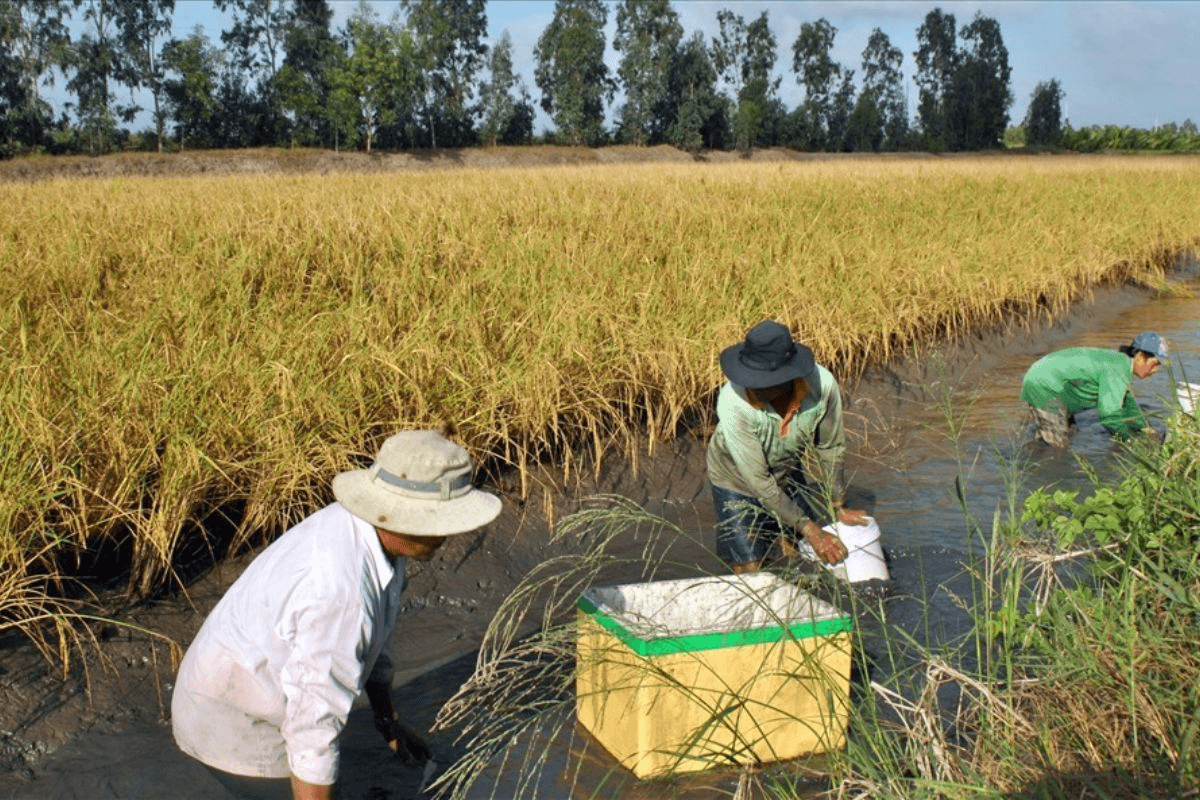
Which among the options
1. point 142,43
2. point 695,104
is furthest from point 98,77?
point 695,104

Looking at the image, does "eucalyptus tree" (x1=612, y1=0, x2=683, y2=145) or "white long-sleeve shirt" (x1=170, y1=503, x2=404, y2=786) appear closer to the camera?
"white long-sleeve shirt" (x1=170, y1=503, x2=404, y2=786)

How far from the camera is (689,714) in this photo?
2.98 m

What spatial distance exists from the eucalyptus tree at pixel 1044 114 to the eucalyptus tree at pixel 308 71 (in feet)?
140

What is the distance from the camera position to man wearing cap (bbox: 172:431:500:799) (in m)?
2.17

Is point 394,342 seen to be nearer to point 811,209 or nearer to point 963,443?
point 963,443

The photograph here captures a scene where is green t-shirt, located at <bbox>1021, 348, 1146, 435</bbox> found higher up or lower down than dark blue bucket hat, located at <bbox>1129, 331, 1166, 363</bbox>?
lower down

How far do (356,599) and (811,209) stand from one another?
8.90 m

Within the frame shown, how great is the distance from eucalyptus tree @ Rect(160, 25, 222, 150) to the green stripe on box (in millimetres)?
44902

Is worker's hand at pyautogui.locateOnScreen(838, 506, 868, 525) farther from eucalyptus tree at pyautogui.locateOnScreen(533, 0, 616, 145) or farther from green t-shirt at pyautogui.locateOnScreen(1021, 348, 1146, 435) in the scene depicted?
eucalyptus tree at pyautogui.locateOnScreen(533, 0, 616, 145)

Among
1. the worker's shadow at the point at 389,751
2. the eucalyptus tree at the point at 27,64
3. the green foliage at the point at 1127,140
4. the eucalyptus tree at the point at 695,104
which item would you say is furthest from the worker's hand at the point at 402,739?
the green foliage at the point at 1127,140

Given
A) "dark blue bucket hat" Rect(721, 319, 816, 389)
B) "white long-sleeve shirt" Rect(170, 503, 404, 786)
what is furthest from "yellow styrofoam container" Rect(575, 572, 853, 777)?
"dark blue bucket hat" Rect(721, 319, 816, 389)

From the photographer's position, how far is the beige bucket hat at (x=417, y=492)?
7.21 ft

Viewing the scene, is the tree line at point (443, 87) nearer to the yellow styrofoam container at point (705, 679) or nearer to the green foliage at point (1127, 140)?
the green foliage at point (1127, 140)

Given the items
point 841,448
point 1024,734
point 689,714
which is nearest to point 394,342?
point 841,448
